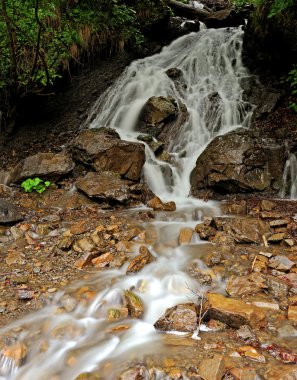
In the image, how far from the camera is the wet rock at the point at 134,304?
3795mm

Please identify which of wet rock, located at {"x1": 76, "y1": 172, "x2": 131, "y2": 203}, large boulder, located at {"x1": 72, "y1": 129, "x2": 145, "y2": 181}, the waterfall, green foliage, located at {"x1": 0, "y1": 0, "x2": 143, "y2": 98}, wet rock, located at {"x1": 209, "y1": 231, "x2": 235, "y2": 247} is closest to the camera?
wet rock, located at {"x1": 209, "y1": 231, "x2": 235, "y2": 247}

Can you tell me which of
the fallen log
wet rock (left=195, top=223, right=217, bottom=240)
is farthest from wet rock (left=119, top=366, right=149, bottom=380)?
the fallen log

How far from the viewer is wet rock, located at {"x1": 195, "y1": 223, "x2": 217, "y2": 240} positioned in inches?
211

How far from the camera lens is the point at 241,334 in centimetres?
331

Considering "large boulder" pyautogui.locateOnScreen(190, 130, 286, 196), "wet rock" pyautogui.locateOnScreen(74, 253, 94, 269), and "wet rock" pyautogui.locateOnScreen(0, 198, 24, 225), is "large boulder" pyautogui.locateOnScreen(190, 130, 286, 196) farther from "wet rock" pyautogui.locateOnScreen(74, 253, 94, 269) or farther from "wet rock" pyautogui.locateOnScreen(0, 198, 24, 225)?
"wet rock" pyautogui.locateOnScreen(0, 198, 24, 225)

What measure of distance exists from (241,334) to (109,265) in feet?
6.81

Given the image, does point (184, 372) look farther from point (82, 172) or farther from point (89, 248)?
point (82, 172)

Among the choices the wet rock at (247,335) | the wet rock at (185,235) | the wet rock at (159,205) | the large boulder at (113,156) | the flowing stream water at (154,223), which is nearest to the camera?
the wet rock at (247,335)

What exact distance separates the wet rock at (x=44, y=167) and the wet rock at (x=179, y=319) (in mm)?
4506

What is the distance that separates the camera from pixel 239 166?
23.2 ft

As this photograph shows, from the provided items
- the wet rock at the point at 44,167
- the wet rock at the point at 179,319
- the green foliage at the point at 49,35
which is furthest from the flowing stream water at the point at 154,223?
the wet rock at the point at 44,167

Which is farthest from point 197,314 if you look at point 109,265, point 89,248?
point 89,248

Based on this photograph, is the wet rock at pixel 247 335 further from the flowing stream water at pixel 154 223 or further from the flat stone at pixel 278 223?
the flat stone at pixel 278 223

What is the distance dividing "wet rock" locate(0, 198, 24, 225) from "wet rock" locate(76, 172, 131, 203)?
53.7 inches
